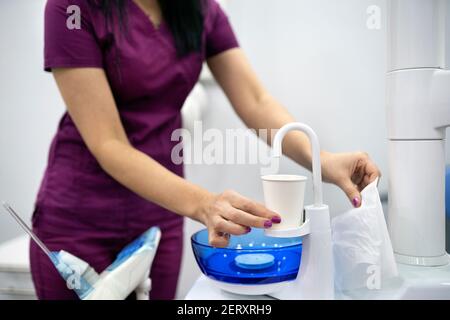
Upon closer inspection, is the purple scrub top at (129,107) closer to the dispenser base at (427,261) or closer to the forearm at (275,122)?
the forearm at (275,122)

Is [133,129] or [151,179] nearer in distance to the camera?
[151,179]

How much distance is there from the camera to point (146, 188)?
1.21ft

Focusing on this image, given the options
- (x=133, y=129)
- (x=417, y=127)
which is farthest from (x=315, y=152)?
(x=133, y=129)

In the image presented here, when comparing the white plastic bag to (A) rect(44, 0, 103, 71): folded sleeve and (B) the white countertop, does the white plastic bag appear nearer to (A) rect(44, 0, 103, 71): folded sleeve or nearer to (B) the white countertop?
(B) the white countertop

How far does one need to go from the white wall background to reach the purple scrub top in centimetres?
3

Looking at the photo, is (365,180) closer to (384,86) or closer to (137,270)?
(384,86)

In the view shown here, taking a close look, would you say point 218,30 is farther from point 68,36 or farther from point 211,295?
point 211,295

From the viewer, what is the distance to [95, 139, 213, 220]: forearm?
1.13 feet

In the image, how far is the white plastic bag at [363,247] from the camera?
12.5 inches

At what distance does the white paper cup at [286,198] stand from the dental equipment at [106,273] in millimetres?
240

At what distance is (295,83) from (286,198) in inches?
10.0

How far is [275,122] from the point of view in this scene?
47 cm

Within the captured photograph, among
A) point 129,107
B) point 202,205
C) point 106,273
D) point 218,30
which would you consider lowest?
point 106,273

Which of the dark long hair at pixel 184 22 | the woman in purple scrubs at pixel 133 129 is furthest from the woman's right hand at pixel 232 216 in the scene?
the dark long hair at pixel 184 22
